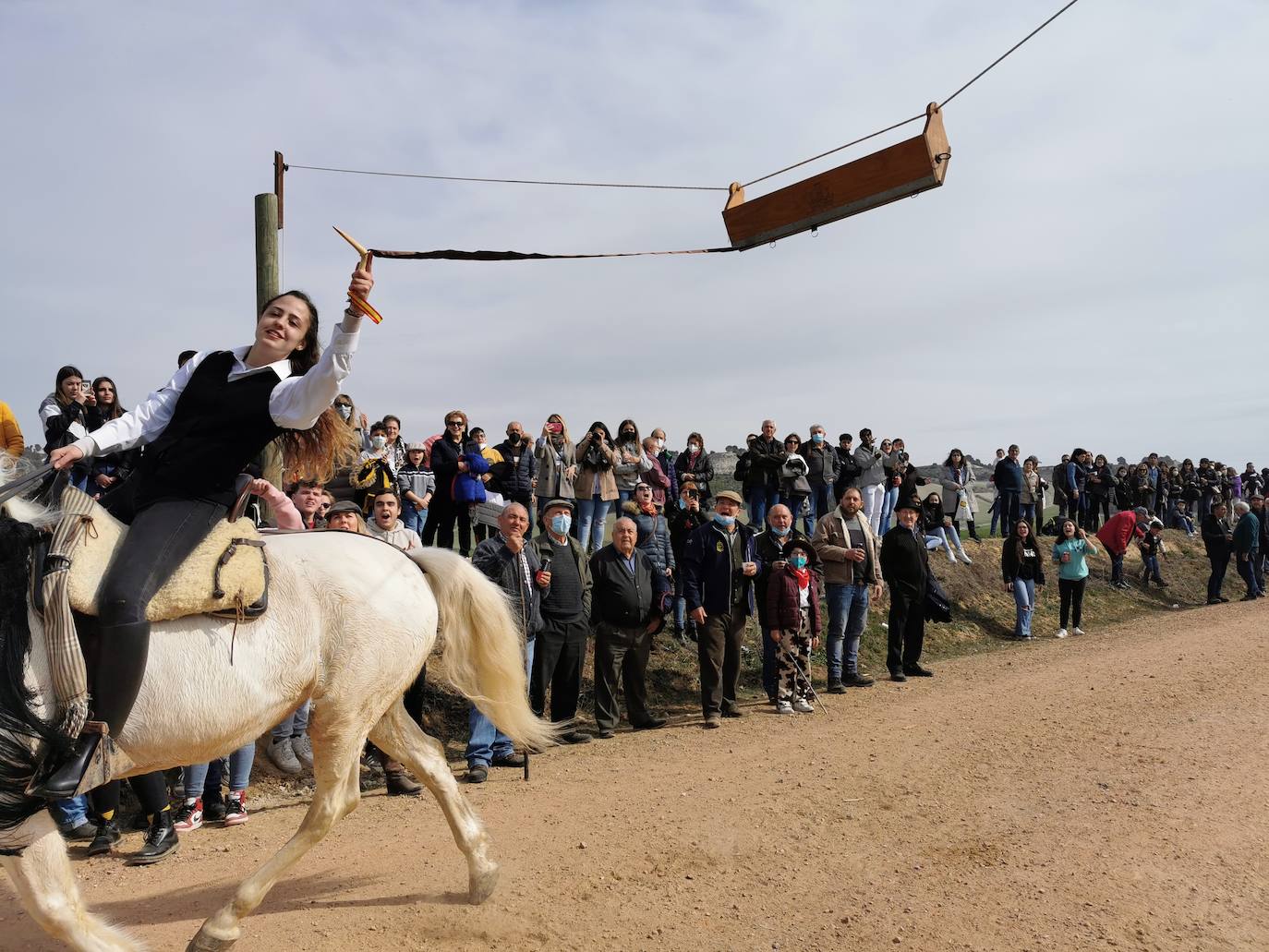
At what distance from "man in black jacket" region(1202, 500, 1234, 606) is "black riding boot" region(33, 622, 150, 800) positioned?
19.4 metres

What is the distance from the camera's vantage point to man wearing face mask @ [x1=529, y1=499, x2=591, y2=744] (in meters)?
8.62

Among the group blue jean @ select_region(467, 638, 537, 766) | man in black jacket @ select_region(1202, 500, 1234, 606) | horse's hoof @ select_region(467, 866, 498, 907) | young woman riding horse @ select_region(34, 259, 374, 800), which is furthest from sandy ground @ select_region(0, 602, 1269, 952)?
man in black jacket @ select_region(1202, 500, 1234, 606)

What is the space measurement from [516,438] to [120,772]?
311 inches

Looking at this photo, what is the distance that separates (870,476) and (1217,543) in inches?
315

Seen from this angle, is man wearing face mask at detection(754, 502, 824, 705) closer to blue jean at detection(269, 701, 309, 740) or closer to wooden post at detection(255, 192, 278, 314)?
blue jean at detection(269, 701, 309, 740)

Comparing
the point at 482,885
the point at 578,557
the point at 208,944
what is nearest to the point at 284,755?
the point at 578,557

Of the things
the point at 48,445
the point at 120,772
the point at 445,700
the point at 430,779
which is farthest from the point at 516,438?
the point at 120,772

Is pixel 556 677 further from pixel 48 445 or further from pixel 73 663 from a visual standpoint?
pixel 73 663

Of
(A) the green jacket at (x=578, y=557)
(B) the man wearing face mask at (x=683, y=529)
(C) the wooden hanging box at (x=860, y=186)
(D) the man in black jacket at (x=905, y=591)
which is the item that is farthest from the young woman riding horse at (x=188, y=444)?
(D) the man in black jacket at (x=905, y=591)

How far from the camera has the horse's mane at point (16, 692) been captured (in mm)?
3479

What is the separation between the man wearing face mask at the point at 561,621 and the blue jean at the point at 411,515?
2183mm

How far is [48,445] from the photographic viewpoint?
8070mm

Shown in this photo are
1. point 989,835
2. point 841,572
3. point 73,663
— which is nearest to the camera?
point 73,663

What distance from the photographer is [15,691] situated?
348 centimetres
